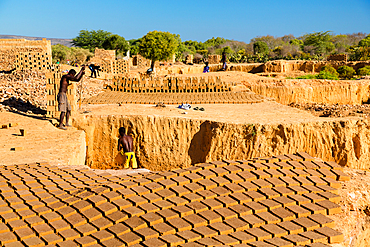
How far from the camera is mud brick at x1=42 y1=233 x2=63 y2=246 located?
320 cm

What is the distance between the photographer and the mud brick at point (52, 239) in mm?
3200

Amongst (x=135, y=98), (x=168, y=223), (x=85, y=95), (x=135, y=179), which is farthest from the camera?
(x=85, y=95)

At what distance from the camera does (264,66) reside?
81.1 feet

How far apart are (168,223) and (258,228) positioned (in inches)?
33.7

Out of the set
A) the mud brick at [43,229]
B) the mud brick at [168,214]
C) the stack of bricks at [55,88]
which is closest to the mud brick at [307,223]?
the mud brick at [168,214]

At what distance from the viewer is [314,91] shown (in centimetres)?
1592

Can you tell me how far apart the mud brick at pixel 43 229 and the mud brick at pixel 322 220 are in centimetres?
251

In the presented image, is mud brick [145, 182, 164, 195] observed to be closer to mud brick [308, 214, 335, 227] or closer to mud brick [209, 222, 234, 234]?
Result: mud brick [209, 222, 234, 234]

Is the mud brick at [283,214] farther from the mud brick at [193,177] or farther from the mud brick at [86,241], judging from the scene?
the mud brick at [86,241]

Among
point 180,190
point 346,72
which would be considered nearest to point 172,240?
point 180,190

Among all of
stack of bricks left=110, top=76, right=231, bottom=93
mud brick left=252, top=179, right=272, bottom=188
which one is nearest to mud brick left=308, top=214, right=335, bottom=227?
mud brick left=252, top=179, right=272, bottom=188

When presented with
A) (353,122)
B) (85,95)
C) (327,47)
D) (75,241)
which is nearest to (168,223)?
(75,241)

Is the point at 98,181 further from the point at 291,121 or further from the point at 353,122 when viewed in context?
the point at 353,122

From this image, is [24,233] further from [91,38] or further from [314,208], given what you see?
[91,38]
